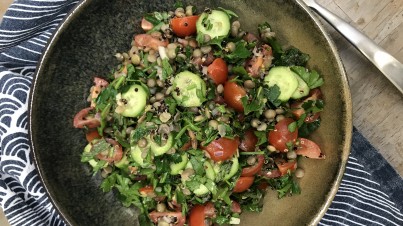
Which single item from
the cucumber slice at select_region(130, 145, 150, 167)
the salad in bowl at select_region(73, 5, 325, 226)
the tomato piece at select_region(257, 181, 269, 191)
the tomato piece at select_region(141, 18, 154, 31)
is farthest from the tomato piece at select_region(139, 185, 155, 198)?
the tomato piece at select_region(141, 18, 154, 31)

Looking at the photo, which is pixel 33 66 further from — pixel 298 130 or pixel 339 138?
pixel 339 138

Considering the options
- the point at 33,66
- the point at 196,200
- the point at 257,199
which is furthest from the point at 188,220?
the point at 33,66

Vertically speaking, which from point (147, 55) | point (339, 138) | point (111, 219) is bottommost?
point (111, 219)

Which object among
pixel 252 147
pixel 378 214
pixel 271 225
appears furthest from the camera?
pixel 378 214

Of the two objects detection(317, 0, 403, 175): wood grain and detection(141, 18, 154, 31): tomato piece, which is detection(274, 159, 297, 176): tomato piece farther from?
detection(141, 18, 154, 31): tomato piece

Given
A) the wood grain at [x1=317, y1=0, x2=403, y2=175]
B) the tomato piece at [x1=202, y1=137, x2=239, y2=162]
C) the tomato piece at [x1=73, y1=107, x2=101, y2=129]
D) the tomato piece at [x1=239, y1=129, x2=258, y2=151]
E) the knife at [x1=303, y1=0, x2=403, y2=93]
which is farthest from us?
the wood grain at [x1=317, y1=0, x2=403, y2=175]

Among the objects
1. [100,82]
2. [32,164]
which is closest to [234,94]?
[100,82]

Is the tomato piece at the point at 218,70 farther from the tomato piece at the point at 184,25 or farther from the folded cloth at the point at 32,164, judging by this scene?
the folded cloth at the point at 32,164

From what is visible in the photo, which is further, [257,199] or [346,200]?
[346,200]
